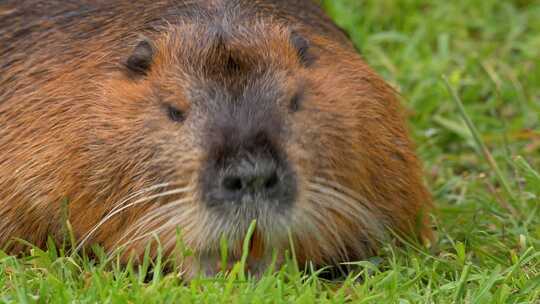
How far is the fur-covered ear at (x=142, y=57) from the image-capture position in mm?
4441

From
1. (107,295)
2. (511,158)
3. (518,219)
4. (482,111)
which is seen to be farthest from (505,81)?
(107,295)

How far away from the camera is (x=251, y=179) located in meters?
3.89

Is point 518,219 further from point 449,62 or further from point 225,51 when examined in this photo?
point 449,62

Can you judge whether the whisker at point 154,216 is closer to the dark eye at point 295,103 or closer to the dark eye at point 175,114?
the dark eye at point 175,114

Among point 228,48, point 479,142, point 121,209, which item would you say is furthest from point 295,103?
point 479,142

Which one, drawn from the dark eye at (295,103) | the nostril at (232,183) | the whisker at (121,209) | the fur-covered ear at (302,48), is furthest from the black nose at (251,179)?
the fur-covered ear at (302,48)

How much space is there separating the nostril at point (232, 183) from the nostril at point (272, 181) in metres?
0.08

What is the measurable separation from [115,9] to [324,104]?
97 cm

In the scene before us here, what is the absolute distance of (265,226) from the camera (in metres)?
4.00

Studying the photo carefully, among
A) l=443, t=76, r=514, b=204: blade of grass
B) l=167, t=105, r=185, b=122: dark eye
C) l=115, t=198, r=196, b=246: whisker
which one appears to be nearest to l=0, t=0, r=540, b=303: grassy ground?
l=443, t=76, r=514, b=204: blade of grass

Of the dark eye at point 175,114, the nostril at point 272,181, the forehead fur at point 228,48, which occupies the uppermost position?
the forehead fur at point 228,48

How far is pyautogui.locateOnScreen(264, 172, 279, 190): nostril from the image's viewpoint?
12.9ft

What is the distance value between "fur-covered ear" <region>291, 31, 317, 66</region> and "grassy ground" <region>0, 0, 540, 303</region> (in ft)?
2.27

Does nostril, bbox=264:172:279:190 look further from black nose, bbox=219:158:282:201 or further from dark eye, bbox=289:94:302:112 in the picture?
dark eye, bbox=289:94:302:112
